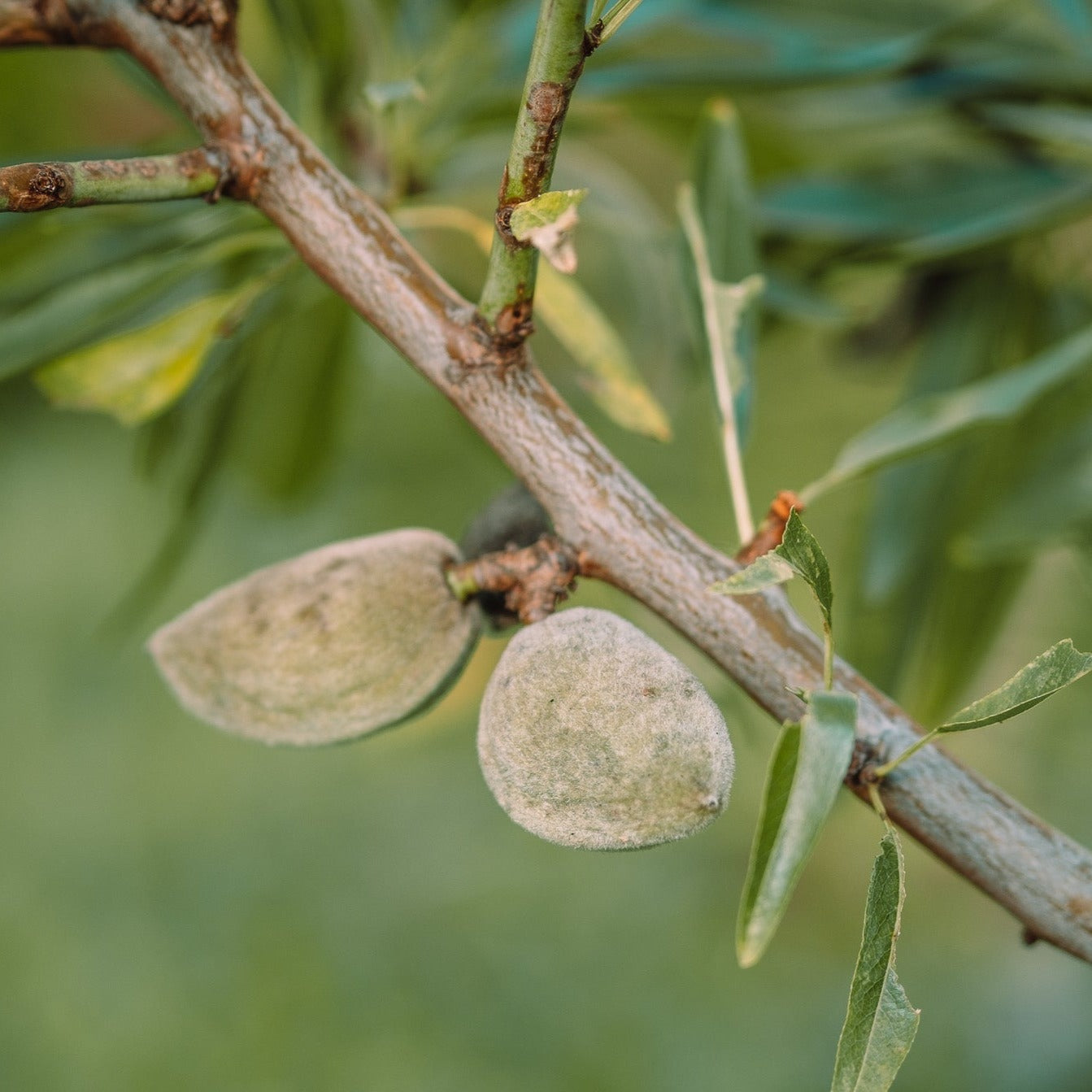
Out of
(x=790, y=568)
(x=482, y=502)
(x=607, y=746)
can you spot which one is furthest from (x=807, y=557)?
(x=482, y=502)

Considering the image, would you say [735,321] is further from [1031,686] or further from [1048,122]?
[1048,122]

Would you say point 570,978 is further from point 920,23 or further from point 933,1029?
point 920,23

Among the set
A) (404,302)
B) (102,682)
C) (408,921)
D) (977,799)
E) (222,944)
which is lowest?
(408,921)

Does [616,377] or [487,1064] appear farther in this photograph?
[487,1064]

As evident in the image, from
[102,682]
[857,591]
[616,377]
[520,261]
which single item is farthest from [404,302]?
[102,682]

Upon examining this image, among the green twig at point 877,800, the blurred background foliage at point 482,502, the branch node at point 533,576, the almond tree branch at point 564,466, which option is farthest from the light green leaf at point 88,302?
the green twig at point 877,800

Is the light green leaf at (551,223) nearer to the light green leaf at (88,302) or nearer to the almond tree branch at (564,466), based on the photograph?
the almond tree branch at (564,466)
